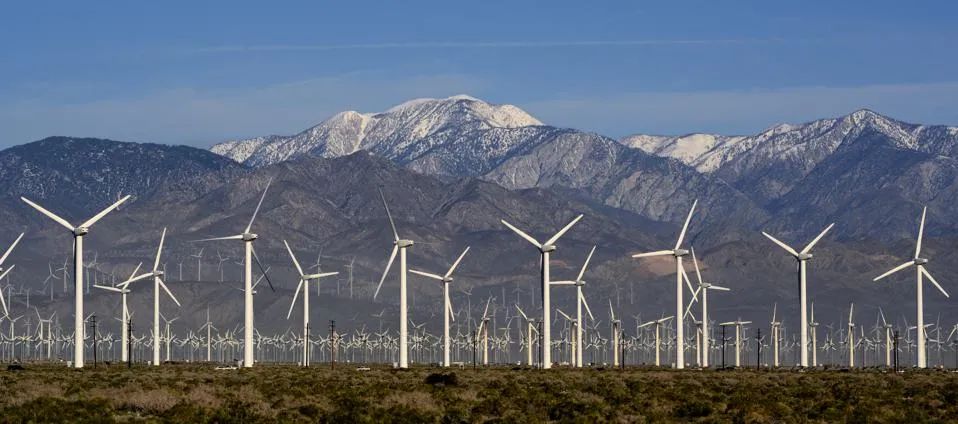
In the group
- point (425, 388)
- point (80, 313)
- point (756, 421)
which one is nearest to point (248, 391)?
point (425, 388)

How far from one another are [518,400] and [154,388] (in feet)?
52.4

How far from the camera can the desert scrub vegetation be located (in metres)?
62.0

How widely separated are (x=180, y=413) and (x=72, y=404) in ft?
15.4

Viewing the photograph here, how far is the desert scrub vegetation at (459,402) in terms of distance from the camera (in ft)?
203

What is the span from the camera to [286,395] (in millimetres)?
73938


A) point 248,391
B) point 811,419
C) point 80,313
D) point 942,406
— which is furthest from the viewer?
point 80,313

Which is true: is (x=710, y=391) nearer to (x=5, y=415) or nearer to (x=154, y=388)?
→ (x=154, y=388)

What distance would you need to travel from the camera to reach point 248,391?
75.6 meters

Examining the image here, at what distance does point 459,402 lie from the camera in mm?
70312

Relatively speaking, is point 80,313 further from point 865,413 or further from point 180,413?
point 865,413

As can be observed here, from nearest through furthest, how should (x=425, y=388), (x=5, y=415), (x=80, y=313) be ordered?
(x=5, y=415) → (x=425, y=388) → (x=80, y=313)

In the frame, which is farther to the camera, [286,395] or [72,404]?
[286,395]

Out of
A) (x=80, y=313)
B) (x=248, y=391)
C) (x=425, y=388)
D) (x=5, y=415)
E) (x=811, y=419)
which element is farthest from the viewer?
(x=80, y=313)

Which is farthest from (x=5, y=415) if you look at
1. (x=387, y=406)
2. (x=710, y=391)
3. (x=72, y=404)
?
(x=710, y=391)
